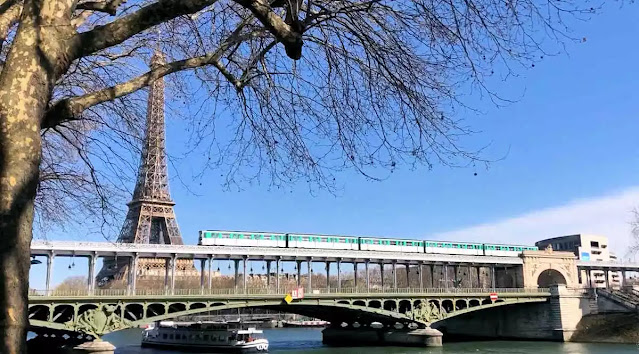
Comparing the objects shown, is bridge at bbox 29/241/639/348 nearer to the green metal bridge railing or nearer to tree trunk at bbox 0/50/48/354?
the green metal bridge railing

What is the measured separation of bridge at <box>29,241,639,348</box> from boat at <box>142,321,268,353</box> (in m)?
3.61

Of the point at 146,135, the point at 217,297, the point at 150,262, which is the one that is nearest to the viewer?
the point at 146,135

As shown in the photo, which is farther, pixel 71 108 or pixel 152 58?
pixel 152 58

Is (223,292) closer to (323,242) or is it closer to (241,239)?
(241,239)

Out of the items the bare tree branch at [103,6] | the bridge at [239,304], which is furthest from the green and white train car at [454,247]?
the bare tree branch at [103,6]

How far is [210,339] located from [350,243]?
15.8 meters

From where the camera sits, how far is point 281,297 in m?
39.0

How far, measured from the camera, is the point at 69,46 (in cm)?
396

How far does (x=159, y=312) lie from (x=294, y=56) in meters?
34.9

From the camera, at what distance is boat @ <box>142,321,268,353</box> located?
4503 centimetres

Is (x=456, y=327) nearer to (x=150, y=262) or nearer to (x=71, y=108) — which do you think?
(x=150, y=262)

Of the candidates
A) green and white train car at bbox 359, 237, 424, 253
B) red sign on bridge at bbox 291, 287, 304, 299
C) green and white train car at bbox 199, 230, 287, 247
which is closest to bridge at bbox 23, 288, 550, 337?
red sign on bridge at bbox 291, 287, 304, 299

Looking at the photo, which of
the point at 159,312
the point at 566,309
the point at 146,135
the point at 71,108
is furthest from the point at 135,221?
the point at 71,108

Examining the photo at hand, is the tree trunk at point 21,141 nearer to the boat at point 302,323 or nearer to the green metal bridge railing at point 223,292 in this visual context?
the green metal bridge railing at point 223,292
